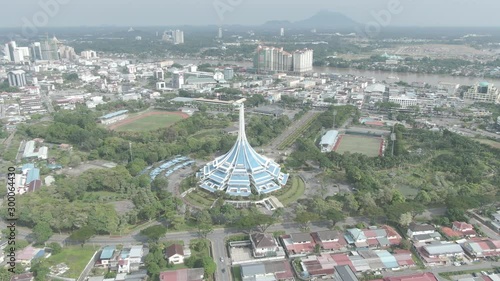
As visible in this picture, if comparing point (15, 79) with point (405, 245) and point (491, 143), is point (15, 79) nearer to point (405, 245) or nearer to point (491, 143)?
point (405, 245)

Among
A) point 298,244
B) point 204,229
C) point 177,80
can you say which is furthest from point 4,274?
point 177,80

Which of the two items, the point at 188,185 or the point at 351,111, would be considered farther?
the point at 351,111

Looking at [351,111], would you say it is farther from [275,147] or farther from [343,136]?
[275,147]

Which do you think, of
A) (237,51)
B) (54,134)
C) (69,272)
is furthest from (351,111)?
(237,51)

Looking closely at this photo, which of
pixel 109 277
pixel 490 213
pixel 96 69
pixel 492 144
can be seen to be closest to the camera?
pixel 109 277

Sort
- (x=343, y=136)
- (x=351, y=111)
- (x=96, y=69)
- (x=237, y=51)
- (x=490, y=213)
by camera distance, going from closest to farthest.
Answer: (x=490, y=213) < (x=343, y=136) < (x=351, y=111) < (x=96, y=69) < (x=237, y=51)

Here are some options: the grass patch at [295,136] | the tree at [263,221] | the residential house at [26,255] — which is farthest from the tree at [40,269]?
the grass patch at [295,136]
